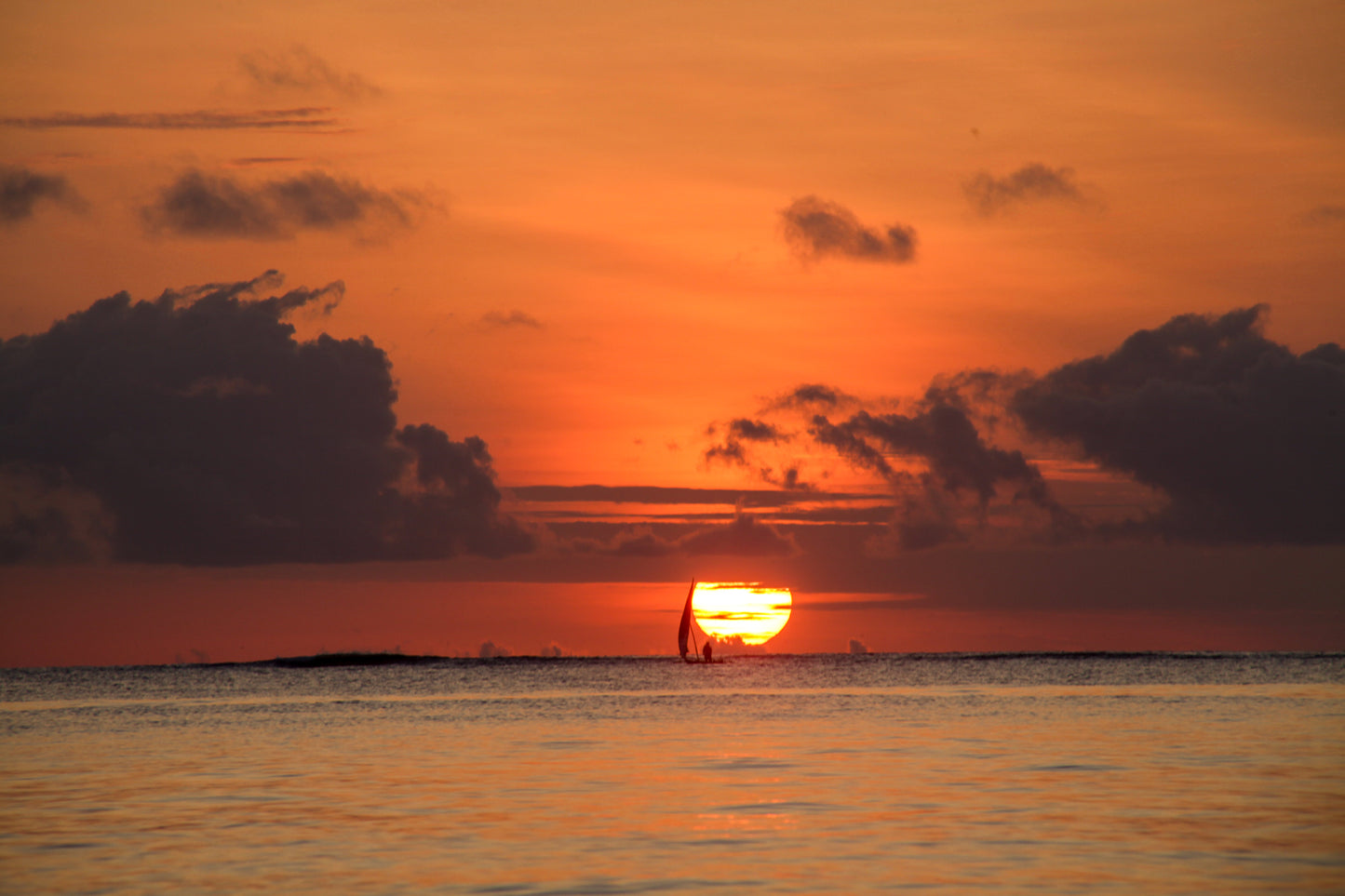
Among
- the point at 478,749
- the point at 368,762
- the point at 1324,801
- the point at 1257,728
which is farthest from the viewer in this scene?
the point at 1257,728

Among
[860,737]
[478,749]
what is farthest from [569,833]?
[860,737]

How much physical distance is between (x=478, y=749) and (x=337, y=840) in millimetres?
33478

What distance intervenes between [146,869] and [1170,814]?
98.1 feet

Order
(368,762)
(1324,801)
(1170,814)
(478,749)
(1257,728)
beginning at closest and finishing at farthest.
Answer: (1170,814), (1324,801), (368,762), (478,749), (1257,728)

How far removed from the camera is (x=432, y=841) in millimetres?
38469

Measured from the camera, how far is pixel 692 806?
4516cm

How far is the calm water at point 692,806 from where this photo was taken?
32.8 meters

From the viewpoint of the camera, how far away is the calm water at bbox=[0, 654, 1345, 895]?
3281 cm

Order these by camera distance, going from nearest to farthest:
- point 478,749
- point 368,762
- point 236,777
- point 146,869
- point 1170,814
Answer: point 146,869
point 1170,814
point 236,777
point 368,762
point 478,749

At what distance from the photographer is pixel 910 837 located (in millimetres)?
37938

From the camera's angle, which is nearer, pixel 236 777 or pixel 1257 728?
pixel 236 777

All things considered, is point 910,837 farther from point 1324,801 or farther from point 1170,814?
point 1324,801

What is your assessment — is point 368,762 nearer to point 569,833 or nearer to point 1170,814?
point 569,833

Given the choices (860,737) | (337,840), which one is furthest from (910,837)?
(860,737)
